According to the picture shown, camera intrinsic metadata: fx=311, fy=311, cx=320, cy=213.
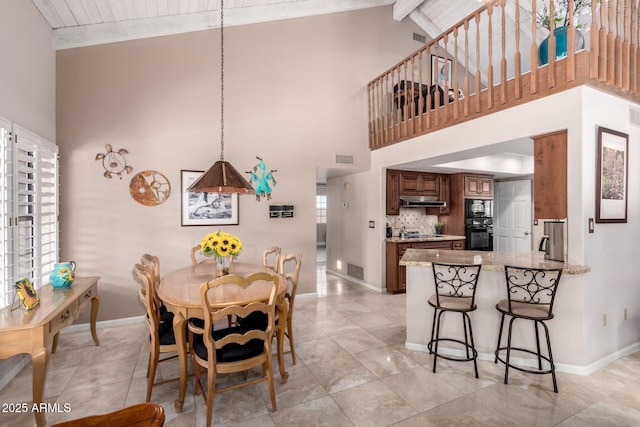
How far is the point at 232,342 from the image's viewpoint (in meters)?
2.18

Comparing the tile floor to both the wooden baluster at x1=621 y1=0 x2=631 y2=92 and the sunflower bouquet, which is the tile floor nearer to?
the sunflower bouquet

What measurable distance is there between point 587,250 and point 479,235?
12.2 feet

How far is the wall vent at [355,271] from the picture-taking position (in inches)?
235

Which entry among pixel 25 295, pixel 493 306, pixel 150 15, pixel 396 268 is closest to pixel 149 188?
pixel 25 295

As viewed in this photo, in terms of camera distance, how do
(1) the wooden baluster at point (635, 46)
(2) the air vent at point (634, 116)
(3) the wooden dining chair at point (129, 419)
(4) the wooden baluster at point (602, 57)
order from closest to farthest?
(3) the wooden dining chair at point (129, 419) → (4) the wooden baluster at point (602, 57) → (1) the wooden baluster at point (635, 46) → (2) the air vent at point (634, 116)

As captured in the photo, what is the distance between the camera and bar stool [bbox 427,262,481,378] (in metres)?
2.70

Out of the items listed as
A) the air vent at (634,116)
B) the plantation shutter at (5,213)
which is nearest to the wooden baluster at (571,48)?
the air vent at (634,116)

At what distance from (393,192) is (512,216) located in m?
3.11

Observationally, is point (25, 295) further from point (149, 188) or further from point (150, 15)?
point (150, 15)

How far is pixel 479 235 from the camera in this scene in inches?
248

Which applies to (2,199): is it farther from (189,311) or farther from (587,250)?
(587,250)

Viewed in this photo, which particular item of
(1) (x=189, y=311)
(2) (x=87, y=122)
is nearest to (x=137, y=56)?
(2) (x=87, y=122)

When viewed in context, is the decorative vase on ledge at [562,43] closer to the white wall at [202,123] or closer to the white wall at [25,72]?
the white wall at [202,123]

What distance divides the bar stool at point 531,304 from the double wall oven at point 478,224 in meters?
3.47
